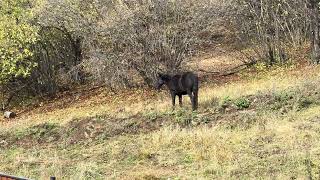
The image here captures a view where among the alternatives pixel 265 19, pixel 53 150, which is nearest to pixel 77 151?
pixel 53 150

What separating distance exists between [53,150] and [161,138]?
334 cm

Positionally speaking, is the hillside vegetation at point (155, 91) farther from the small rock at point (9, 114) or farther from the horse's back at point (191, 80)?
the horse's back at point (191, 80)

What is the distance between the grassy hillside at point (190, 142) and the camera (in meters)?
10.6

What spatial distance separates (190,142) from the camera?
41.6 ft

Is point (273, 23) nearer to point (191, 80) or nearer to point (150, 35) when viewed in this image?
point (150, 35)

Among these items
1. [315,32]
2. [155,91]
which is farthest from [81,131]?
[315,32]

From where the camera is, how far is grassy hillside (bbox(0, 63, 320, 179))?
10555mm

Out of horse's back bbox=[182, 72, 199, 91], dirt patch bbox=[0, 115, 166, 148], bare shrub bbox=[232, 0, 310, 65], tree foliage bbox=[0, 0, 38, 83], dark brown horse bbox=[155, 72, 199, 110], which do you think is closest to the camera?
dirt patch bbox=[0, 115, 166, 148]

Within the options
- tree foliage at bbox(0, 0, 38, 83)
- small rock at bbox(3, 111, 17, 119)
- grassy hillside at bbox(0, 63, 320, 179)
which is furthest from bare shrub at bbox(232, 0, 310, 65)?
small rock at bbox(3, 111, 17, 119)

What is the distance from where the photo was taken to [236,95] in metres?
17.8

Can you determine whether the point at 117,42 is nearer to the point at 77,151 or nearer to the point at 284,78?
the point at 284,78

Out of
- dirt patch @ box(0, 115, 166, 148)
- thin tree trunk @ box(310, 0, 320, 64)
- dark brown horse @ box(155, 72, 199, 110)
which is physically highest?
thin tree trunk @ box(310, 0, 320, 64)

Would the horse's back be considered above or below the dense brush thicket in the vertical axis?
below

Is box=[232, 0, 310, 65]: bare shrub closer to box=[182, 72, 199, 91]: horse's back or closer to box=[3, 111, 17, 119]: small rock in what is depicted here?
box=[182, 72, 199, 91]: horse's back
